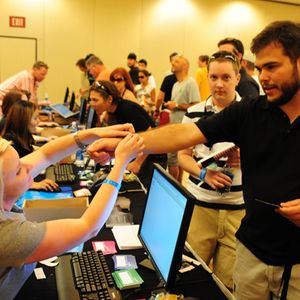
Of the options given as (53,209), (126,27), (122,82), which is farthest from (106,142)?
(126,27)

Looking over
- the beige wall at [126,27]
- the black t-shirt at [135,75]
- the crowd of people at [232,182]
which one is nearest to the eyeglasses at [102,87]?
the crowd of people at [232,182]

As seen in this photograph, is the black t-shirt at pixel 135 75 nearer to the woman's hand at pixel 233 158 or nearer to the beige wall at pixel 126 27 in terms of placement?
the beige wall at pixel 126 27

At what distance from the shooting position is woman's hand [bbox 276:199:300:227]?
122cm

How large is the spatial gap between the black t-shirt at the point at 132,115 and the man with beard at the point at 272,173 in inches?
62.2

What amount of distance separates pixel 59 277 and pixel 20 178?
48 cm

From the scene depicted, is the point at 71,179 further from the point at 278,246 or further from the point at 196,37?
the point at 196,37

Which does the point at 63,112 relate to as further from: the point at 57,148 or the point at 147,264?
the point at 147,264

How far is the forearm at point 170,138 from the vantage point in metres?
1.63

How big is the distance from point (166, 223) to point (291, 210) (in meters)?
0.41

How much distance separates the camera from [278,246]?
134cm

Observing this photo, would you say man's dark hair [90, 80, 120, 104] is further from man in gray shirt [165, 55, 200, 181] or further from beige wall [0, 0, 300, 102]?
beige wall [0, 0, 300, 102]

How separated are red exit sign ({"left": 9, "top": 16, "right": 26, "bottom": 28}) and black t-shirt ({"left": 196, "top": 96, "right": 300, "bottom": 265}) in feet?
26.3

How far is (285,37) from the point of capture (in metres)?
1.31

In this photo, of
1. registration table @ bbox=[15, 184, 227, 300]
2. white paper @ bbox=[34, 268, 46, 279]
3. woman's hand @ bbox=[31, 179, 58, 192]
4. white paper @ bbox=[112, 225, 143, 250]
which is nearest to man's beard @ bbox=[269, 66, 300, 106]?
registration table @ bbox=[15, 184, 227, 300]
